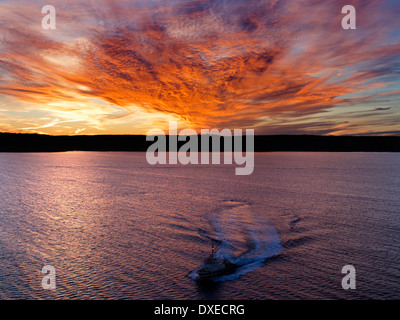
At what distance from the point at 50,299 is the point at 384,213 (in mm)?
64622

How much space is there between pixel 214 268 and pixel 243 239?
13588mm

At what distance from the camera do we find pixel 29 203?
75.3 meters

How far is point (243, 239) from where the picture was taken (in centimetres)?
4481

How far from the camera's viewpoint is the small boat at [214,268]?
1254 inches

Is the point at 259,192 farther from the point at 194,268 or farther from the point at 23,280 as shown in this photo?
the point at 23,280

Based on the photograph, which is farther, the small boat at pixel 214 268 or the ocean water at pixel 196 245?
the small boat at pixel 214 268

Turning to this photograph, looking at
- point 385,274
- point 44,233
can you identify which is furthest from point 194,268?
point 44,233

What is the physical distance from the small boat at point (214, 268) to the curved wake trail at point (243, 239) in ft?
2.01
